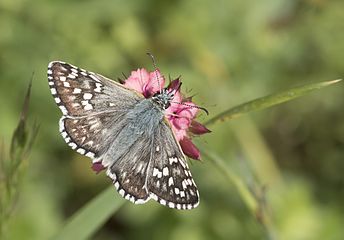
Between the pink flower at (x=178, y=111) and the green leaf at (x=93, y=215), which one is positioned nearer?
the pink flower at (x=178, y=111)

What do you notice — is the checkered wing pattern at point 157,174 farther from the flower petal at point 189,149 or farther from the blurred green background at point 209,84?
the blurred green background at point 209,84

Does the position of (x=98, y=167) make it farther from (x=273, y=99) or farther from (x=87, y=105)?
(x=273, y=99)

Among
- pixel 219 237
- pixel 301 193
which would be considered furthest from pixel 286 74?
pixel 219 237

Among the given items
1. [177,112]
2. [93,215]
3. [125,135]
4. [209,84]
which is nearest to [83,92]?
[125,135]

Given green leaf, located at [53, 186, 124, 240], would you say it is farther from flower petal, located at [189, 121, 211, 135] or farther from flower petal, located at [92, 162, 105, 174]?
flower petal, located at [189, 121, 211, 135]

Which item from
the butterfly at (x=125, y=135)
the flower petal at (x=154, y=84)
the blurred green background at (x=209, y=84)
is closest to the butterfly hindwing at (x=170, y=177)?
the butterfly at (x=125, y=135)

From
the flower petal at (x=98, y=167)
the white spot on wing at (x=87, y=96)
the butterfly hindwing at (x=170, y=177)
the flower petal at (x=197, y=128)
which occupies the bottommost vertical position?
the butterfly hindwing at (x=170, y=177)
